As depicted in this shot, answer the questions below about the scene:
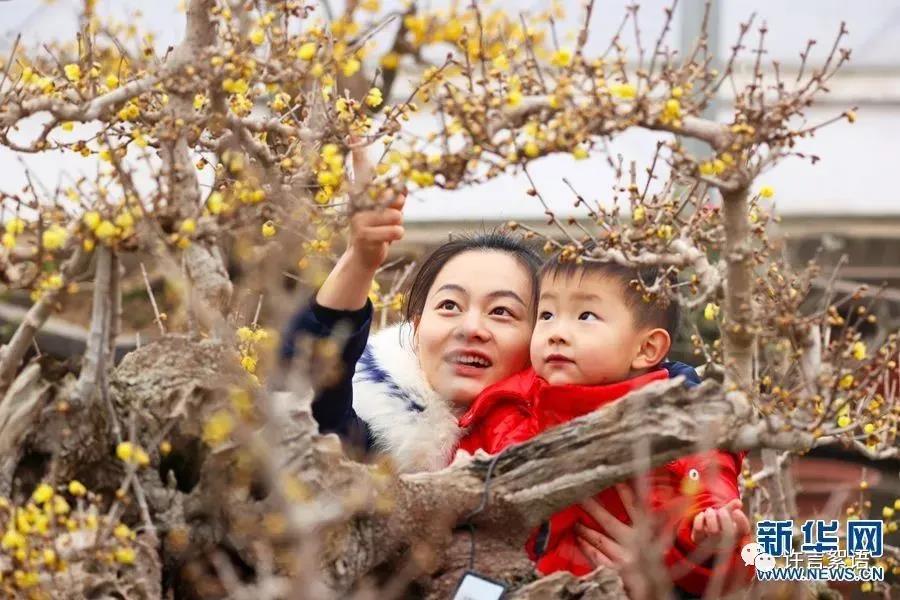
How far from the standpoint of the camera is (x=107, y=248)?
2.33 metres

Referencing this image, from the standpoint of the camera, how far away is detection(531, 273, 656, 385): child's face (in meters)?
2.90

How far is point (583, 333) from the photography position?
2.90 m

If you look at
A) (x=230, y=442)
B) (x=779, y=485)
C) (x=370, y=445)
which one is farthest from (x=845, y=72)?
(x=230, y=442)

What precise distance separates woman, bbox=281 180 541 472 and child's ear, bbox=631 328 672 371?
0.89 feet

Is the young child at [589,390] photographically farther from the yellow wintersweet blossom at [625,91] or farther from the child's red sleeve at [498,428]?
the yellow wintersweet blossom at [625,91]

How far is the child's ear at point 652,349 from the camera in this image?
2994mm

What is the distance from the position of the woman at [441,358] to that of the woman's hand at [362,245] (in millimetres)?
150

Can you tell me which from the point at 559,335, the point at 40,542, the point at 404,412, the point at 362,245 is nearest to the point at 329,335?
the point at 362,245

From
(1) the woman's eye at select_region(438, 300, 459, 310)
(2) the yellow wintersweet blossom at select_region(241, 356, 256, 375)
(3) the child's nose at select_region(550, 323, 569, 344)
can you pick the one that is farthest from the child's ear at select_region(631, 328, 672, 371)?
(2) the yellow wintersweet blossom at select_region(241, 356, 256, 375)

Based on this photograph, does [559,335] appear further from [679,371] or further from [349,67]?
[349,67]

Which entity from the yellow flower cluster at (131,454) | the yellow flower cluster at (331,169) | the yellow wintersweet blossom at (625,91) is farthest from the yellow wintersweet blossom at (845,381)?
the yellow flower cluster at (131,454)

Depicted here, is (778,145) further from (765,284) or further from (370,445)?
(370,445)

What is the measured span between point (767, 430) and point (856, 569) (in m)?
0.96

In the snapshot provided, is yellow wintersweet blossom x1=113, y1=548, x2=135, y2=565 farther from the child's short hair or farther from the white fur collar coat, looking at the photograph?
the child's short hair
